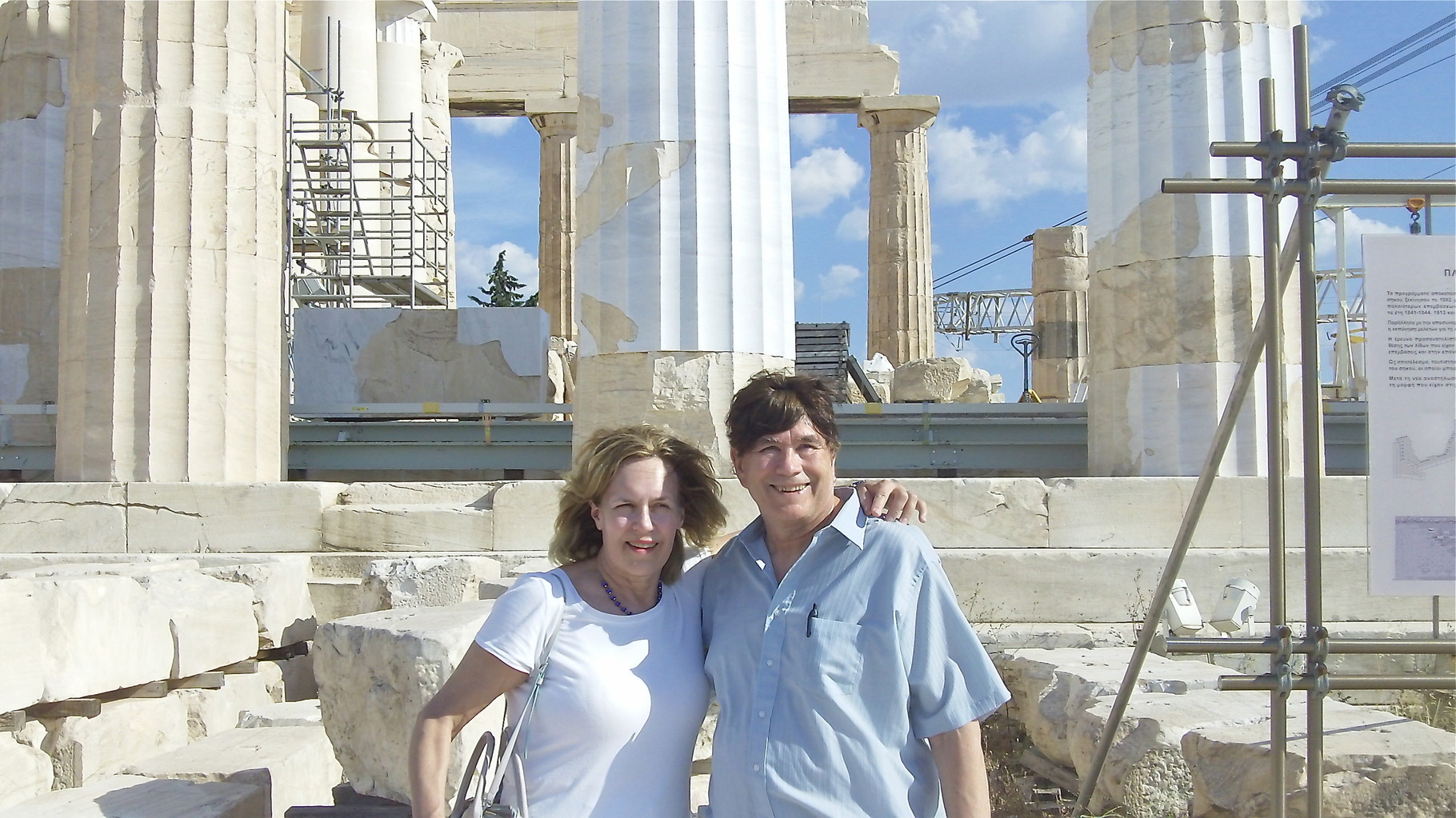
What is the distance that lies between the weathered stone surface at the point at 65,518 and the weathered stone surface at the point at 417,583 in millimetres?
2298

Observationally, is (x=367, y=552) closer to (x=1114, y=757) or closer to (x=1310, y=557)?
(x=1114, y=757)

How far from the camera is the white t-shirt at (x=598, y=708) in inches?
99.0

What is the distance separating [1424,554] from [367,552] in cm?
617

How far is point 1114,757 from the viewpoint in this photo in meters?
4.77

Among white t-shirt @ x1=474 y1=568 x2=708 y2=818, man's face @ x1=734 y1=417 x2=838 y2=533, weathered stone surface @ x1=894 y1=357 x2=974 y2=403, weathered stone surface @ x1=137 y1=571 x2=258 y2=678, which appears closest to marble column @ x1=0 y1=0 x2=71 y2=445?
weathered stone surface @ x1=137 y1=571 x2=258 y2=678

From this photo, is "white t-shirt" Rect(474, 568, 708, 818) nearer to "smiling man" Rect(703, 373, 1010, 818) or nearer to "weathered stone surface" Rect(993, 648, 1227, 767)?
"smiling man" Rect(703, 373, 1010, 818)

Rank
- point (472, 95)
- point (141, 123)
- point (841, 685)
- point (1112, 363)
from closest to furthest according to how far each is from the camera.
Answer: point (841, 685) < point (141, 123) < point (1112, 363) < point (472, 95)

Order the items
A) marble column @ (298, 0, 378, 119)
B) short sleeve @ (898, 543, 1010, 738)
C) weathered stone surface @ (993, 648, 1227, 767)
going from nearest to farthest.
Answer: short sleeve @ (898, 543, 1010, 738) < weathered stone surface @ (993, 648, 1227, 767) < marble column @ (298, 0, 378, 119)

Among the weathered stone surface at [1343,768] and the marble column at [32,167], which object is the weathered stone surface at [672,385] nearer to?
the weathered stone surface at [1343,768]

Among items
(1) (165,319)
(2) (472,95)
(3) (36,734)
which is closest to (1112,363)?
(1) (165,319)

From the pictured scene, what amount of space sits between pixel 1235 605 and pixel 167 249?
6.89 m

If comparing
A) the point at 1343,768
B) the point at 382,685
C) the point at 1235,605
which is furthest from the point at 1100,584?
the point at 382,685

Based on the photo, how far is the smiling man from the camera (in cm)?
243

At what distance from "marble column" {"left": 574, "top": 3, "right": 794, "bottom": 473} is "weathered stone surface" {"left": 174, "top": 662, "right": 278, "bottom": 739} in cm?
260
